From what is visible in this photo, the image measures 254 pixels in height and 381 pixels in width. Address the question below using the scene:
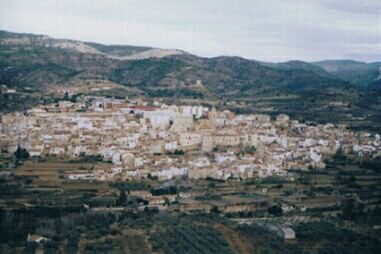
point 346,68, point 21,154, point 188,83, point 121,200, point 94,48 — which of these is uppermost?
point 346,68

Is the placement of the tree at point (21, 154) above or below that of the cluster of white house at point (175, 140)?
below

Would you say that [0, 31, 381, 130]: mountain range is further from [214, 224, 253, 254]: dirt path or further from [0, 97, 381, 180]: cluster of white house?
[214, 224, 253, 254]: dirt path

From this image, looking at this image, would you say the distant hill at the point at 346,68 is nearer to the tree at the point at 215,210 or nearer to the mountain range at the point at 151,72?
the mountain range at the point at 151,72

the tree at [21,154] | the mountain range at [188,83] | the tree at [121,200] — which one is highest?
the mountain range at [188,83]

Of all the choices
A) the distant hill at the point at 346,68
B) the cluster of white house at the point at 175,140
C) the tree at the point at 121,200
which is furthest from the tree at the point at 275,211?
the distant hill at the point at 346,68

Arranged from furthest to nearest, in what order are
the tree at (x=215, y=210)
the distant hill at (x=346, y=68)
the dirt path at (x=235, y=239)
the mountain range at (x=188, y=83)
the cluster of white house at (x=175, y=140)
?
1. the distant hill at (x=346, y=68)
2. the mountain range at (x=188, y=83)
3. the cluster of white house at (x=175, y=140)
4. the tree at (x=215, y=210)
5. the dirt path at (x=235, y=239)

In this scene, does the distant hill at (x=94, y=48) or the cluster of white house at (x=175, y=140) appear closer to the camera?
the cluster of white house at (x=175, y=140)

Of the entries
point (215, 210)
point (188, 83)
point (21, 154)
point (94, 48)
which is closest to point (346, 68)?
point (94, 48)

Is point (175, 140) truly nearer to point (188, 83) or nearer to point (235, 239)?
point (235, 239)

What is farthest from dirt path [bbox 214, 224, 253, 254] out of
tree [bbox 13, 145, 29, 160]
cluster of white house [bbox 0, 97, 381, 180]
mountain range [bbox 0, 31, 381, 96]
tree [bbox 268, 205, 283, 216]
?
mountain range [bbox 0, 31, 381, 96]
